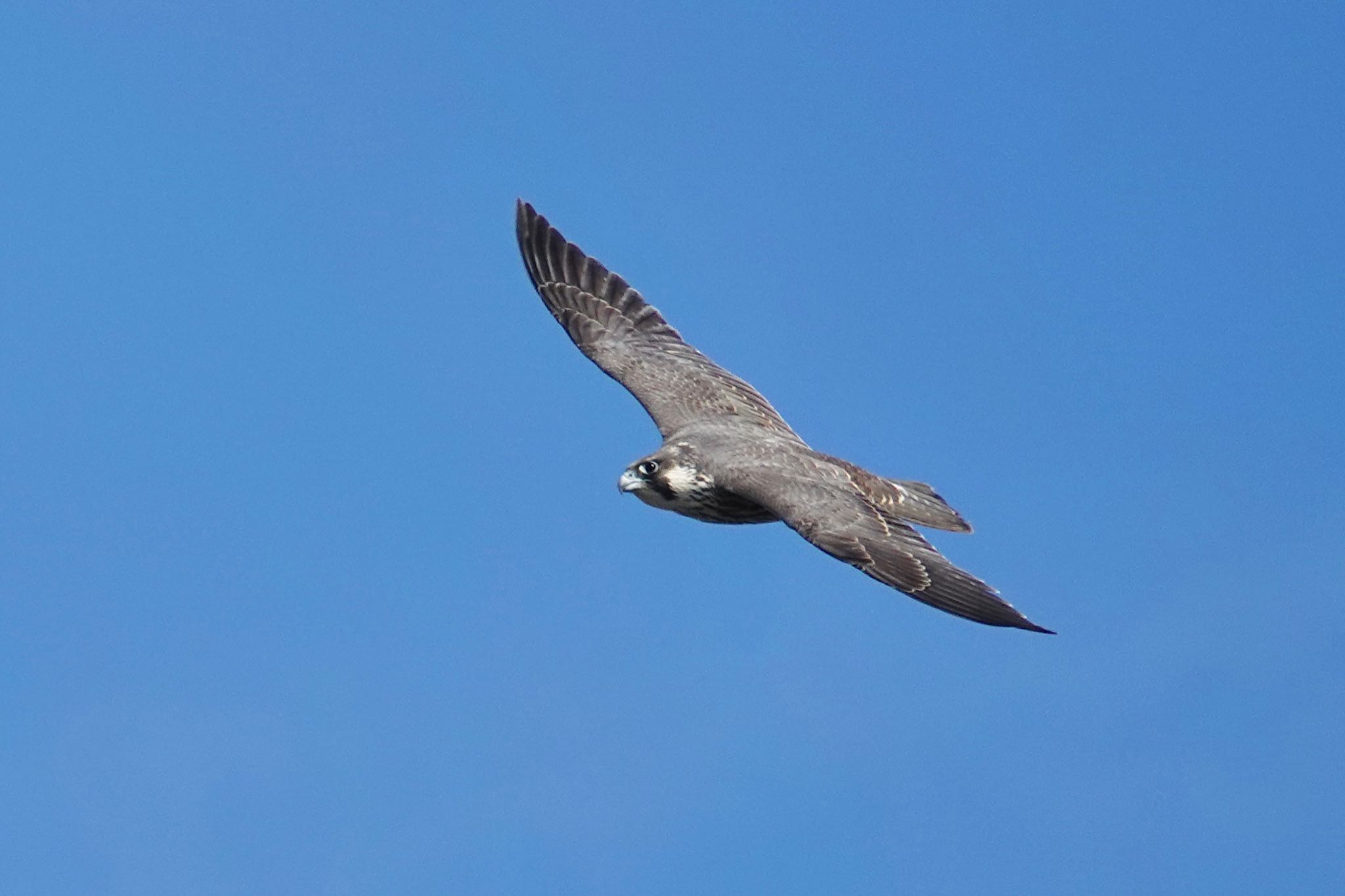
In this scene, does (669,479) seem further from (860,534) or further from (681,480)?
(860,534)

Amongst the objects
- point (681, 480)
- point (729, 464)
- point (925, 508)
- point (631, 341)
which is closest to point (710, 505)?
point (681, 480)

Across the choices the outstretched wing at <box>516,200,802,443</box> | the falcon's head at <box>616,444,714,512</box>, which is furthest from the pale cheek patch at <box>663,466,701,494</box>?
the outstretched wing at <box>516,200,802,443</box>

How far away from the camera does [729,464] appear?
52.7 feet

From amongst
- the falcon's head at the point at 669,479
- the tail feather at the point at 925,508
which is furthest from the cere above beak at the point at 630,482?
the tail feather at the point at 925,508

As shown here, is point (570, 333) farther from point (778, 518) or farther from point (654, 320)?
point (778, 518)

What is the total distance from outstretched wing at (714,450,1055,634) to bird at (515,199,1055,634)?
11 mm

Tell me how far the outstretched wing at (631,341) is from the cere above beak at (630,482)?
3.70 ft

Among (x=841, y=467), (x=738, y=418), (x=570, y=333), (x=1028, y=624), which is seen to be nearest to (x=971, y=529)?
(x=841, y=467)

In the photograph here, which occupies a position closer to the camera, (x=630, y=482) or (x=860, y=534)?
(x=860, y=534)

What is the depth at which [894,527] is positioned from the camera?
15.1 meters

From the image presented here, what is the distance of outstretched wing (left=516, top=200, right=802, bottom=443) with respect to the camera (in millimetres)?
17984

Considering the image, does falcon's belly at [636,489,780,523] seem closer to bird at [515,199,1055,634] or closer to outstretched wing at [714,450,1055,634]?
bird at [515,199,1055,634]

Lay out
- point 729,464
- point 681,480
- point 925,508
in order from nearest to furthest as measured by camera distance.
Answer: point 729,464
point 681,480
point 925,508

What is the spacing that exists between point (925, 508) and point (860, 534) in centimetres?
205
